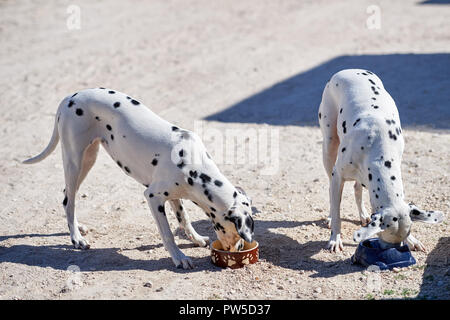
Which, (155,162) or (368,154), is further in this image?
(155,162)

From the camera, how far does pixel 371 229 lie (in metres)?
6.21

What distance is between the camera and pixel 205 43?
17.2 meters

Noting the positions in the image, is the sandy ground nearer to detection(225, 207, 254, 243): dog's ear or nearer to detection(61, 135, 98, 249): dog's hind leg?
detection(61, 135, 98, 249): dog's hind leg

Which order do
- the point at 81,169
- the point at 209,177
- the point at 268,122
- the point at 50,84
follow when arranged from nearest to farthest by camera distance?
1. the point at 209,177
2. the point at 81,169
3. the point at 268,122
4. the point at 50,84

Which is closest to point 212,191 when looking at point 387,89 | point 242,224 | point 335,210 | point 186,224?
point 242,224

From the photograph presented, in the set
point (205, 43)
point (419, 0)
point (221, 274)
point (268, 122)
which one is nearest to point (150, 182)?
point (221, 274)

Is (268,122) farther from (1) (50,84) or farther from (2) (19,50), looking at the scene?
(2) (19,50)

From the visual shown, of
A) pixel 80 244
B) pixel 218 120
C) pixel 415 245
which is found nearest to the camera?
pixel 415 245

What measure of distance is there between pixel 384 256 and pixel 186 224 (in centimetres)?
235

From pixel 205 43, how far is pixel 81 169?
9984mm

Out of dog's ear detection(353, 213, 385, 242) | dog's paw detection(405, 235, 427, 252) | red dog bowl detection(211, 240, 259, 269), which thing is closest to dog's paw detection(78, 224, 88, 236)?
red dog bowl detection(211, 240, 259, 269)

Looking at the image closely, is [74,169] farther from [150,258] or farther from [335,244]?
[335,244]


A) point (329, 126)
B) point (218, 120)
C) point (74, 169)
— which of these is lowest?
point (218, 120)
